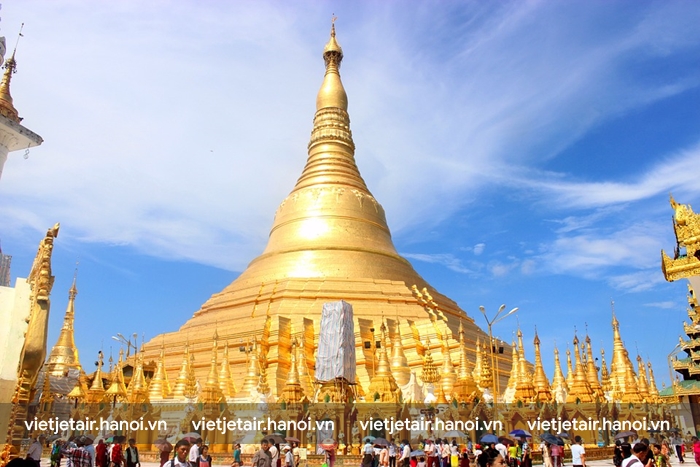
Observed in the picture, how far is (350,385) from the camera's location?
20.7 m

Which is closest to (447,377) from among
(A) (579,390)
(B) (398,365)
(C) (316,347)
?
(B) (398,365)

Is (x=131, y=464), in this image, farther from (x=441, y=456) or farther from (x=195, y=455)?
(x=441, y=456)

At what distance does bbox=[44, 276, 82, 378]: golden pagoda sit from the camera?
111ft

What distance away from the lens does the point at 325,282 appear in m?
31.1

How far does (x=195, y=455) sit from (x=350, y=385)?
9994 mm

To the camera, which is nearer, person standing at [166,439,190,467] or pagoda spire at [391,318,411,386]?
person standing at [166,439,190,467]

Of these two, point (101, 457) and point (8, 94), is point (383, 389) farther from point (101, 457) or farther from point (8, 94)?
point (8, 94)

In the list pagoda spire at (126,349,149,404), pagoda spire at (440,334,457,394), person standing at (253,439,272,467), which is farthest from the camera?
pagoda spire at (440,334,457,394)

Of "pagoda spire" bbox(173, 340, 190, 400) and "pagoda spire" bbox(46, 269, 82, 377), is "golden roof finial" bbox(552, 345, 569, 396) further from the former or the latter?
"pagoda spire" bbox(46, 269, 82, 377)

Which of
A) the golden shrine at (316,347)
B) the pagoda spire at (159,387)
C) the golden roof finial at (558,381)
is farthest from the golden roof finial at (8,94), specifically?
the golden roof finial at (558,381)

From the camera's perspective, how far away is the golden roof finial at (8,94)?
16391 millimetres

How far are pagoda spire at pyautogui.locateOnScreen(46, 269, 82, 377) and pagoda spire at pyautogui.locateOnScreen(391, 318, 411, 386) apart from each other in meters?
20.6

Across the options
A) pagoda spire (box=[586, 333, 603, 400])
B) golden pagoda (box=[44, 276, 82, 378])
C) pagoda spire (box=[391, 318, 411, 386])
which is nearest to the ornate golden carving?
pagoda spire (box=[586, 333, 603, 400])

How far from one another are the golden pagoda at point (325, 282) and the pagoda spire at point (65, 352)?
6879 mm
